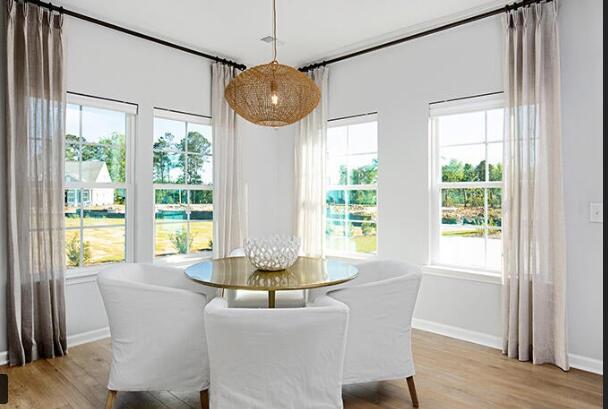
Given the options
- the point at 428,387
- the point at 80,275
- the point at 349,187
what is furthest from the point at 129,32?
the point at 428,387

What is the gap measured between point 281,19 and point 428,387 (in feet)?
10.1

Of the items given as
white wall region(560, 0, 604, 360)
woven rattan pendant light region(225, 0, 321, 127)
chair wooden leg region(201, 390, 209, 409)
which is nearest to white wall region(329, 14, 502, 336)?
white wall region(560, 0, 604, 360)

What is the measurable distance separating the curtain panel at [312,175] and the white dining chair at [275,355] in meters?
2.80

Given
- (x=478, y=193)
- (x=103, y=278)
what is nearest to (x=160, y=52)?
(x=103, y=278)

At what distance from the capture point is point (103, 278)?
2.24m

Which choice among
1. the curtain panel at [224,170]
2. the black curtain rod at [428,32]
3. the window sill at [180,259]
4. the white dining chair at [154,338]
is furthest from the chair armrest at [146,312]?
the black curtain rod at [428,32]

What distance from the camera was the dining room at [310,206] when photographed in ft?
7.27

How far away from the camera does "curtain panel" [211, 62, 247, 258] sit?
440 cm

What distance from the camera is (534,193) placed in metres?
3.07

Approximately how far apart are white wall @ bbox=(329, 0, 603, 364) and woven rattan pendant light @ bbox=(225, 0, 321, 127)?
1.47 metres

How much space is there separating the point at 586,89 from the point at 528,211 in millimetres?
935

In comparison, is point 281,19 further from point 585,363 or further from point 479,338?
point 585,363

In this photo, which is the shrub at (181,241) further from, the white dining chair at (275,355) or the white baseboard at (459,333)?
the white dining chair at (275,355)

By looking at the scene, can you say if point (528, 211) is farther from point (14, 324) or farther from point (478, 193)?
point (14, 324)
